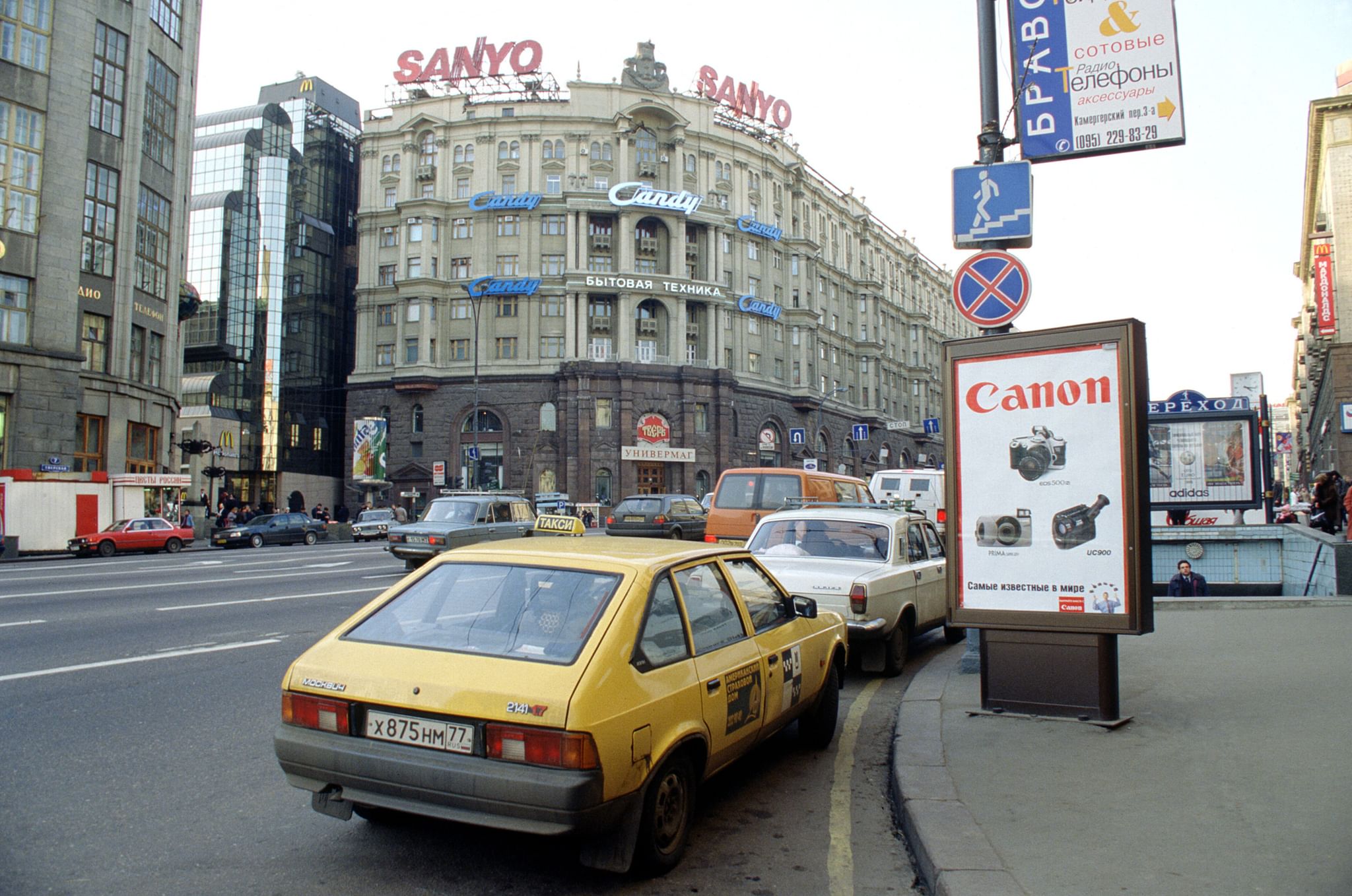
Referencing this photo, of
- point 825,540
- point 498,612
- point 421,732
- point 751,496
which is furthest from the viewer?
point 751,496

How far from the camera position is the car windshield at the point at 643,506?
2338cm

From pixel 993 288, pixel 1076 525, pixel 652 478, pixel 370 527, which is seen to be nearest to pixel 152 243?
pixel 370 527

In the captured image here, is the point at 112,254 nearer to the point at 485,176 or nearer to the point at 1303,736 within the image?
the point at 485,176

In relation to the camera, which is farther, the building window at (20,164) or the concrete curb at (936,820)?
the building window at (20,164)

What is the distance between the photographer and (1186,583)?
14281mm

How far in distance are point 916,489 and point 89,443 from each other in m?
32.0

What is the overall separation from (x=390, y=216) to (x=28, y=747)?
59.6 metres

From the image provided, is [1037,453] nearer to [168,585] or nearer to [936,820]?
[936,820]

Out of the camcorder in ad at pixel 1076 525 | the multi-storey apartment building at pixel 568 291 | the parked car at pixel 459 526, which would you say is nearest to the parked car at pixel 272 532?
the multi-storey apartment building at pixel 568 291

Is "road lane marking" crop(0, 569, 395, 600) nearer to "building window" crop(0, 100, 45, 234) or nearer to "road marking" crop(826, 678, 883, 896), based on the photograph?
"road marking" crop(826, 678, 883, 896)

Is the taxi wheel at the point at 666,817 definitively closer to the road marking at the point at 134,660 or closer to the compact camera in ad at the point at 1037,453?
the compact camera in ad at the point at 1037,453

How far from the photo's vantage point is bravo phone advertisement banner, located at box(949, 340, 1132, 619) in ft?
20.0

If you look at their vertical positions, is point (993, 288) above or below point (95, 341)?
below

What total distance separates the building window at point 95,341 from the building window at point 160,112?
27.3 ft
